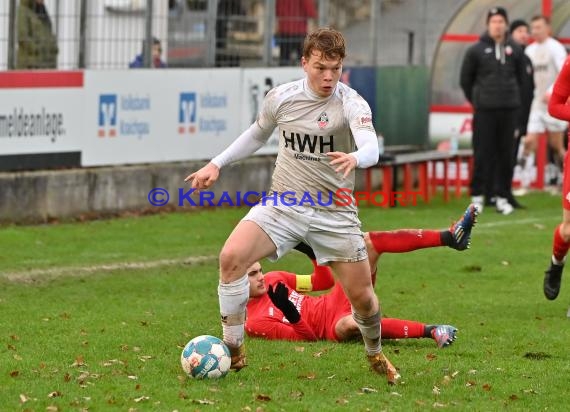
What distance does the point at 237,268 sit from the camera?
7922 mm

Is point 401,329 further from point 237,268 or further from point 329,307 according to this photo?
point 237,268

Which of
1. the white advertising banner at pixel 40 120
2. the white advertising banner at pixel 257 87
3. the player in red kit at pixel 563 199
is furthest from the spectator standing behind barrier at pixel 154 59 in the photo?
the player in red kit at pixel 563 199

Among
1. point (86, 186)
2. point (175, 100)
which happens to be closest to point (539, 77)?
point (175, 100)

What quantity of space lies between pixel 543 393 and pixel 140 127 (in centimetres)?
997

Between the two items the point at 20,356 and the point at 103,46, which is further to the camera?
the point at 103,46

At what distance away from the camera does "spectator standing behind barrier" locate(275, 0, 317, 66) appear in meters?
19.5

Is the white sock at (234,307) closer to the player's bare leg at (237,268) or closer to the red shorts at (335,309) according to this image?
the player's bare leg at (237,268)

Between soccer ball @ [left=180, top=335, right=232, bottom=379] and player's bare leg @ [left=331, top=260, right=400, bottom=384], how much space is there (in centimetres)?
78

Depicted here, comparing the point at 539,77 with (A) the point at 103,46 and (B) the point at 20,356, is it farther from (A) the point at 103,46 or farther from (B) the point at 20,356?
(B) the point at 20,356

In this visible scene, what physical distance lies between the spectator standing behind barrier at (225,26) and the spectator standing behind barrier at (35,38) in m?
2.89

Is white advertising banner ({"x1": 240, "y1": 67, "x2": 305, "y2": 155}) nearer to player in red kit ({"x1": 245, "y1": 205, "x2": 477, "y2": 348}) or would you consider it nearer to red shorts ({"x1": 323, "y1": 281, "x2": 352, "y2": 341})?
player in red kit ({"x1": 245, "y1": 205, "x2": 477, "y2": 348})

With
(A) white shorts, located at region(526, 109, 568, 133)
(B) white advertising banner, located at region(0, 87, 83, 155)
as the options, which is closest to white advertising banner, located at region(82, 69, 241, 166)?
(B) white advertising banner, located at region(0, 87, 83, 155)

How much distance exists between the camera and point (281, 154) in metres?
8.16

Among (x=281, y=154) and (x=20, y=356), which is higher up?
(x=281, y=154)
